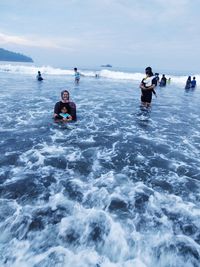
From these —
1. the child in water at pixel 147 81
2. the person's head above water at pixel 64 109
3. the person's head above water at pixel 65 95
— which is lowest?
the person's head above water at pixel 64 109

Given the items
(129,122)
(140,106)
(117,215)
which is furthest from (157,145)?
(140,106)

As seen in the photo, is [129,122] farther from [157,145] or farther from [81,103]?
[81,103]

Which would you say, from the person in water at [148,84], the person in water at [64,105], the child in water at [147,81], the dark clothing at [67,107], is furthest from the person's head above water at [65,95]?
the child in water at [147,81]

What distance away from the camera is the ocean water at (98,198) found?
338 centimetres

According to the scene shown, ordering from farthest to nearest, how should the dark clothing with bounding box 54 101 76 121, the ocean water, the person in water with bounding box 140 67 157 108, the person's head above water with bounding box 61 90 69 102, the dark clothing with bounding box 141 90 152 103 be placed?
the dark clothing with bounding box 141 90 152 103
the person in water with bounding box 140 67 157 108
the dark clothing with bounding box 54 101 76 121
the person's head above water with bounding box 61 90 69 102
the ocean water

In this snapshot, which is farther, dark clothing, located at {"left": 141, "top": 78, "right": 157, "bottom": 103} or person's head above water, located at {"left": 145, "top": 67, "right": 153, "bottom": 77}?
dark clothing, located at {"left": 141, "top": 78, "right": 157, "bottom": 103}

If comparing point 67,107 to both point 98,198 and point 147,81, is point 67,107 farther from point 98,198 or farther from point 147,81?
point 98,198

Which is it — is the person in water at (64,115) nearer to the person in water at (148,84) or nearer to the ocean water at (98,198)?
the ocean water at (98,198)

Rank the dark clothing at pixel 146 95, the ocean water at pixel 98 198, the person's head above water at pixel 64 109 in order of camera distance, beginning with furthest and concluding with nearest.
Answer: the dark clothing at pixel 146 95, the person's head above water at pixel 64 109, the ocean water at pixel 98 198

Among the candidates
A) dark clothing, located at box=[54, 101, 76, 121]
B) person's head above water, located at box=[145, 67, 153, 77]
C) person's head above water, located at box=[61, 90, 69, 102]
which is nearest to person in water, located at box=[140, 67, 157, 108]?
person's head above water, located at box=[145, 67, 153, 77]

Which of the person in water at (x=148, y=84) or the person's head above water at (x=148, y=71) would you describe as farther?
the person in water at (x=148, y=84)

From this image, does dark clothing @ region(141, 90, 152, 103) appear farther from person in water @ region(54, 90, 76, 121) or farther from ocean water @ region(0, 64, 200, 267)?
person in water @ region(54, 90, 76, 121)

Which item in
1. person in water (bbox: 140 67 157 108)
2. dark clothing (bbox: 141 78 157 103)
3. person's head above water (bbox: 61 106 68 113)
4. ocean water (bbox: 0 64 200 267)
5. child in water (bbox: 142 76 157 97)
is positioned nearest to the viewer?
ocean water (bbox: 0 64 200 267)

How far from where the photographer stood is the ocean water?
3.38 meters
